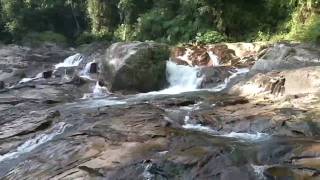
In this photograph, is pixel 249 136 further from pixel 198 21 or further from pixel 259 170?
pixel 198 21

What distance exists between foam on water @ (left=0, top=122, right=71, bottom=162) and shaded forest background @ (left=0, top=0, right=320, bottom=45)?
9.69 m

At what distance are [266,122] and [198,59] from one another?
6.68m

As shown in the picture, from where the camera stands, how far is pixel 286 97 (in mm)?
11195

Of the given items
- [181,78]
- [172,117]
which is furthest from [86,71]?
[172,117]

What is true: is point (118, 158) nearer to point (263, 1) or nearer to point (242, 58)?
point (242, 58)

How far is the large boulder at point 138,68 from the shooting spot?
15703 mm

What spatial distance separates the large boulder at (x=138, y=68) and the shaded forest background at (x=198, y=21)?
14.8ft

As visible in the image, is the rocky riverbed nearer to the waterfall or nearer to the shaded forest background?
the waterfall

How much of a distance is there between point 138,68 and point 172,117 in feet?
17.9

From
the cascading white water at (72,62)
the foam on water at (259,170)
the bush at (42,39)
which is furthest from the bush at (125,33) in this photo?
the foam on water at (259,170)

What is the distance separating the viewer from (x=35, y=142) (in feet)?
31.3

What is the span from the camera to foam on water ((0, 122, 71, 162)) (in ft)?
29.4

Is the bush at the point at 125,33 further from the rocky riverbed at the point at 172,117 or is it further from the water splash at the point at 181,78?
the water splash at the point at 181,78

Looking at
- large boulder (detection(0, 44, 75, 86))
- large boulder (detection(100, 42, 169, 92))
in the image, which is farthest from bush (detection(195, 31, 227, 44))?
large boulder (detection(0, 44, 75, 86))
